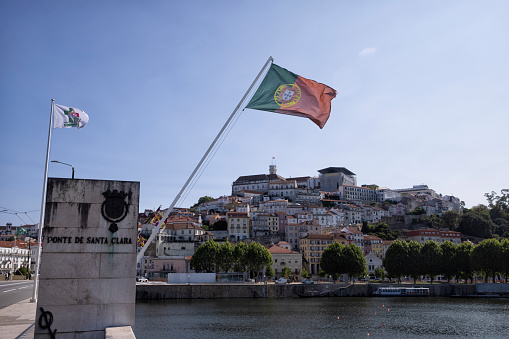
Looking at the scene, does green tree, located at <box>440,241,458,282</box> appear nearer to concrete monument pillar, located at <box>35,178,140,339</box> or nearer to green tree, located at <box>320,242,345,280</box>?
green tree, located at <box>320,242,345,280</box>

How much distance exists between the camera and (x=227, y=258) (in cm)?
7088

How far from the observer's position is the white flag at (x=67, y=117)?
22.5 metres

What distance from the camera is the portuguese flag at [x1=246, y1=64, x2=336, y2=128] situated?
1561 centimetres

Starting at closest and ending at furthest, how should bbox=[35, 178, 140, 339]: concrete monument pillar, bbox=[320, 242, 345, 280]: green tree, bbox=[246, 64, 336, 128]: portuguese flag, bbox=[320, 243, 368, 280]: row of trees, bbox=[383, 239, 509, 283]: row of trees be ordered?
bbox=[35, 178, 140, 339]: concrete monument pillar < bbox=[246, 64, 336, 128]: portuguese flag < bbox=[320, 243, 368, 280]: row of trees < bbox=[320, 242, 345, 280]: green tree < bbox=[383, 239, 509, 283]: row of trees

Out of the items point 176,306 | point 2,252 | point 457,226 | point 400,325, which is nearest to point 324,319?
point 400,325

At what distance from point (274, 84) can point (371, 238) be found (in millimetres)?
99249

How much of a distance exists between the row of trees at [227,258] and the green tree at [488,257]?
33.4 meters

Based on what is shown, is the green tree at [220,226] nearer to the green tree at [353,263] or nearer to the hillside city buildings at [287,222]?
the hillside city buildings at [287,222]

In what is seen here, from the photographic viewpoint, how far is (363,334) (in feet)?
99.2

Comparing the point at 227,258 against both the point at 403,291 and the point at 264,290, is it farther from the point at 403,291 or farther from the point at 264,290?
the point at 403,291

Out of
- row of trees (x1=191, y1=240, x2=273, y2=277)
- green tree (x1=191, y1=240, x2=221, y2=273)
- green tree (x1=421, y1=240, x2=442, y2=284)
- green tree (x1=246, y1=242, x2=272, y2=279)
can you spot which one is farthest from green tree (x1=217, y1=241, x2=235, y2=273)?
green tree (x1=421, y1=240, x2=442, y2=284)

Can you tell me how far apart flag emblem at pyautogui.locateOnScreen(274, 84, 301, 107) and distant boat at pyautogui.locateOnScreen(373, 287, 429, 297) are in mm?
55890

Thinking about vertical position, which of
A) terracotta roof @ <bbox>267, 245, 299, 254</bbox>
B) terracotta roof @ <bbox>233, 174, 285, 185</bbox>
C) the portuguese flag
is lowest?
terracotta roof @ <bbox>267, 245, 299, 254</bbox>

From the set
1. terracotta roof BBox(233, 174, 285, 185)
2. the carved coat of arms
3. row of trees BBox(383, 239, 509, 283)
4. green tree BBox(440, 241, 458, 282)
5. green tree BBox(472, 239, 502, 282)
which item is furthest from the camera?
terracotta roof BBox(233, 174, 285, 185)
